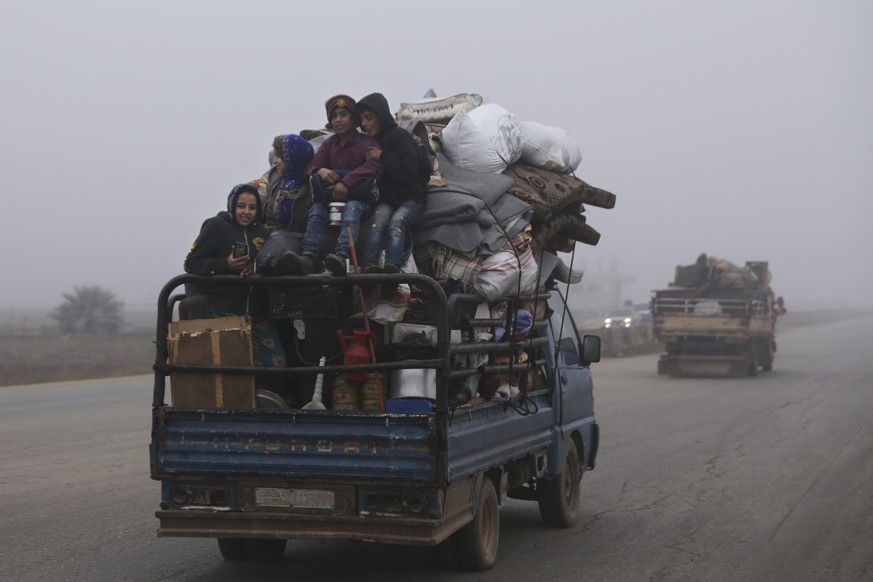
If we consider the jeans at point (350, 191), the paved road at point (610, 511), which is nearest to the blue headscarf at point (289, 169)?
the jeans at point (350, 191)

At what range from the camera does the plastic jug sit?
257 inches

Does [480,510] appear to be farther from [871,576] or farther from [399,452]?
[871,576]

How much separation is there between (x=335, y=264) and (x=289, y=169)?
153 centimetres

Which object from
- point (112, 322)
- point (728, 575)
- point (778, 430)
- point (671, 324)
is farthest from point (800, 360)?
point (112, 322)

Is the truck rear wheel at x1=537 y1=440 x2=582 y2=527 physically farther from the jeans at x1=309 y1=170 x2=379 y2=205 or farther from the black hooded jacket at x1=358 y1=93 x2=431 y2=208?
the jeans at x1=309 y1=170 x2=379 y2=205

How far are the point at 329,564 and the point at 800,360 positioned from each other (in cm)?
3186

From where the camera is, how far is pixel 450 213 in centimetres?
742

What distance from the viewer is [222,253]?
693 cm

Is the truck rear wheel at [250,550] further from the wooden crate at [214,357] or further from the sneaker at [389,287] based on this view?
the sneaker at [389,287]

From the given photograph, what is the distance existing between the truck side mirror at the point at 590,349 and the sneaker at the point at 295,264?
11.3 ft

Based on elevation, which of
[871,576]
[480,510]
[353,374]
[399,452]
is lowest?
[871,576]

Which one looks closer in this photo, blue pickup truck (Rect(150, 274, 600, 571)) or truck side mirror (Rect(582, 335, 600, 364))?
blue pickup truck (Rect(150, 274, 600, 571))

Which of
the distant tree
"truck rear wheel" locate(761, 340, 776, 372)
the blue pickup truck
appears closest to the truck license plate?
the blue pickup truck

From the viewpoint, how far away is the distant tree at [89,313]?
6994cm
